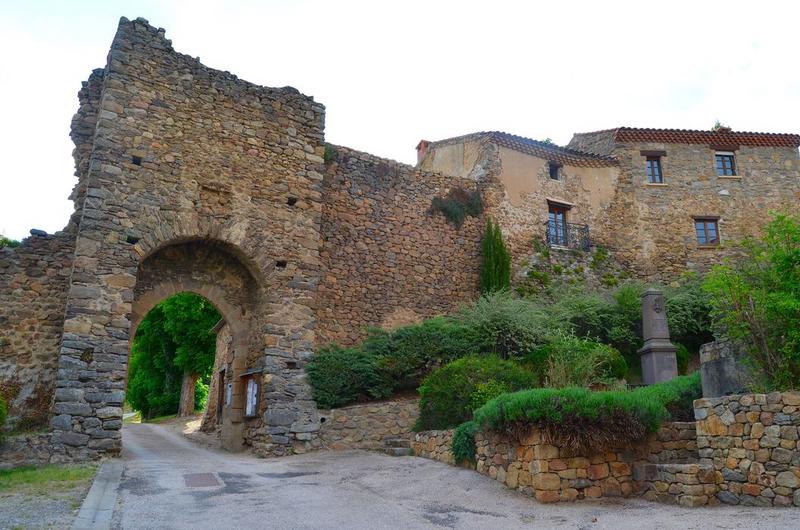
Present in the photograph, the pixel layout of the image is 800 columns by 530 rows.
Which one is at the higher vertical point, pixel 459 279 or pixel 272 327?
pixel 459 279

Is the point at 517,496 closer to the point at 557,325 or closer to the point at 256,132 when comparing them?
the point at 557,325

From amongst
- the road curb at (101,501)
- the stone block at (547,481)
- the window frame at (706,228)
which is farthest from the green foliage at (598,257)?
the road curb at (101,501)

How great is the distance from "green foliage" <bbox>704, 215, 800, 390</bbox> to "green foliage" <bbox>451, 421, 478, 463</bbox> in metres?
3.77

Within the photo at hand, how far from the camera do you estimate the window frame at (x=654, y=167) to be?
72.4ft

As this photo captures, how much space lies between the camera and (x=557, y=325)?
49.1 feet

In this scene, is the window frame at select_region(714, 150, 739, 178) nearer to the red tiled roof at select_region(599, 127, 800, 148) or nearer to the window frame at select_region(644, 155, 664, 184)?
the red tiled roof at select_region(599, 127, 800, 148)

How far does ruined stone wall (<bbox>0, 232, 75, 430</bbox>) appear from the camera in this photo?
10773 mm

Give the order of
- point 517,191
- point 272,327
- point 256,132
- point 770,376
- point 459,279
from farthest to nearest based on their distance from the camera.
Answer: point 517,191, point 459,279, point 256,132, point 272,327, point 770,376

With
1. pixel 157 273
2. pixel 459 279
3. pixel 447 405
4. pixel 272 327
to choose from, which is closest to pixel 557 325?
pixel 459 279

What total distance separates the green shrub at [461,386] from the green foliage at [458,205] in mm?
7073

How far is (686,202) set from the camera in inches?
861

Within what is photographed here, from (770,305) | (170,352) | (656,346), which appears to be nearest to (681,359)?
(656,346)

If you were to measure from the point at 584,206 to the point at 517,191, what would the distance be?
2.79 m

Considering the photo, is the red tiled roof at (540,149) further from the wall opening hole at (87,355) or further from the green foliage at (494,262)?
the wall opening hole at (87,355)
